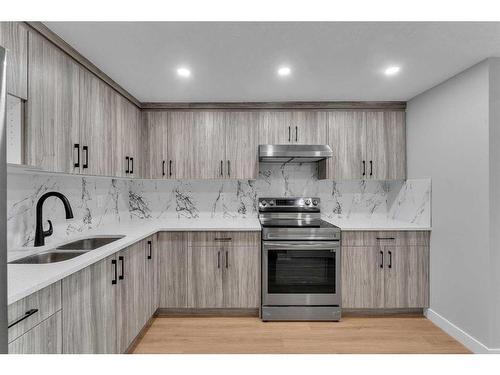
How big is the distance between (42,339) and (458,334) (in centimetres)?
309

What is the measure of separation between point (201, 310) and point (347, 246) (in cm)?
168

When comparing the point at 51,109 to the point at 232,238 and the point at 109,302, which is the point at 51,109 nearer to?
the point at 109,302

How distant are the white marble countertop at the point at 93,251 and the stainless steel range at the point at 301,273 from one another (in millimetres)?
249

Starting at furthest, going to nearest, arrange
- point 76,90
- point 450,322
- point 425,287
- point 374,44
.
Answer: point 425,287 → point 450,322 → point 76,90 → point 374,44

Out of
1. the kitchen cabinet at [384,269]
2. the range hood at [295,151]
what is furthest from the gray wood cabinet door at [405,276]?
the range hood at [295,151]

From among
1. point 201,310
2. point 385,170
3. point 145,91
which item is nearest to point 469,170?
point 385,170

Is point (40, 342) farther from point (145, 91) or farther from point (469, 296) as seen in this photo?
point (469, 296)

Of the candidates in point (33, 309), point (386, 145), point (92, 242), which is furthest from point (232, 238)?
point (386, 145)

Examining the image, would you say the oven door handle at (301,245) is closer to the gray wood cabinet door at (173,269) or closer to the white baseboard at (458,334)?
the gray wood cabinet door at (173,269)

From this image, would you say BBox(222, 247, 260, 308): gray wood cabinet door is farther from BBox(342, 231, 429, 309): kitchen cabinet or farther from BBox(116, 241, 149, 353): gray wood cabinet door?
BBox(342, 231, 429, 309): kitchen cabinet

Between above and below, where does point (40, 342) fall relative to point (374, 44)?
below

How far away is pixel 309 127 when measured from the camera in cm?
344

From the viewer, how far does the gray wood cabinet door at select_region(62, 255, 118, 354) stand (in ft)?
5.06

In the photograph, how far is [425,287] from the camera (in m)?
3.01
